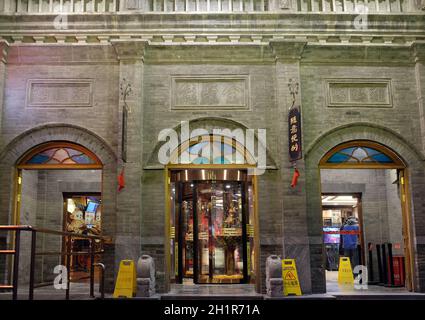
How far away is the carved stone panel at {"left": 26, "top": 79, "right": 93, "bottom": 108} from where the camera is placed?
14.0 metres

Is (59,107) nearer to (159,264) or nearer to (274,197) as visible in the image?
(159,264)

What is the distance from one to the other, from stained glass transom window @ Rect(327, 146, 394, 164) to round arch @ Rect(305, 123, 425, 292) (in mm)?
41

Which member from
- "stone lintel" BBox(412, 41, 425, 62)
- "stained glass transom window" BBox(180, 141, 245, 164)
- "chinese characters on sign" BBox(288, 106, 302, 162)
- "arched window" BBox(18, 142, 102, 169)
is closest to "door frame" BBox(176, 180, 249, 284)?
"stained glass transom window" BBox(180, 141, 245, 164)

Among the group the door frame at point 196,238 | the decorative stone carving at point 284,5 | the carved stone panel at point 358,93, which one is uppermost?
the decorative stone carving at point 284,5

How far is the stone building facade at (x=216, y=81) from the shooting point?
45.1 feet

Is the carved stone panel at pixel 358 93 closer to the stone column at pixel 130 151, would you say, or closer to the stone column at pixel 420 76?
the stone column at pixel 420 76

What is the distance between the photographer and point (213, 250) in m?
15.8

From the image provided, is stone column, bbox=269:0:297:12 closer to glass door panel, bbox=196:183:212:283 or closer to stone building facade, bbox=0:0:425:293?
stone building facade, bbox=0:0:425:293

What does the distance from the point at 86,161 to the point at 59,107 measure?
5.29 ft

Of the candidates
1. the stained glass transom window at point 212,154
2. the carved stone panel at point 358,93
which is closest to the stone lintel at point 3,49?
the stained glass transom window at point 212,154

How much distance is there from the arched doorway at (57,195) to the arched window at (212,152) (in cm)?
225

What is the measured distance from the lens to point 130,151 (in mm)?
13562

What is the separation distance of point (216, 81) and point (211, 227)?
Result: 14.9ft

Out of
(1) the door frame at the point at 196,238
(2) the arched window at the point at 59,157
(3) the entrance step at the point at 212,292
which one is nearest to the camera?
(3) the entrance step at the point at 212,292
